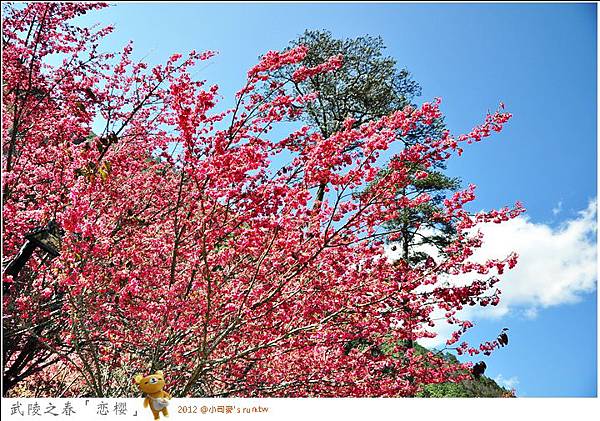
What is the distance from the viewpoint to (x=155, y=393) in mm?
2750

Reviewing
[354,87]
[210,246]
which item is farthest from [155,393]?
[354,87]

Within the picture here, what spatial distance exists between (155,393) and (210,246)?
2.69 ft

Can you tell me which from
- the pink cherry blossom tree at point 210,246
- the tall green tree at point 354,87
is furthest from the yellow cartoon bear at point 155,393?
the tall green tree at point 354,87

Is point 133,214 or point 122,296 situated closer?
point 122,296

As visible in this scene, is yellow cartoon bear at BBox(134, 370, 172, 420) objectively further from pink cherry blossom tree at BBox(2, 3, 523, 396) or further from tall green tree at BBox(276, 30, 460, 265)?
tall green tree at BBox(276, 30, 460, 265)

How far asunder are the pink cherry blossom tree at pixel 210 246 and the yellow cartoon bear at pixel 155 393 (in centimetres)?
16

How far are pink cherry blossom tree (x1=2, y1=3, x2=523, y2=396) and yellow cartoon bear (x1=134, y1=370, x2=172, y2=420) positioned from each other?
6.4 inches

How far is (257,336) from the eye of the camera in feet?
10.5

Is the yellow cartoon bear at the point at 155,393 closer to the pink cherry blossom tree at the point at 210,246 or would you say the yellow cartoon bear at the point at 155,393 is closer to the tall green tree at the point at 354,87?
the pink cherry blossom tree at the point at 210,246

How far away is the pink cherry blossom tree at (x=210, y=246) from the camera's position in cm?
283

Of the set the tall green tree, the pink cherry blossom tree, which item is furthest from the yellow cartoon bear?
the tall green tree

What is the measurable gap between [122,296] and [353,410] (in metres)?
1.44

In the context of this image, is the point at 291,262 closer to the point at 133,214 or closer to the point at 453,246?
the point at 453,246

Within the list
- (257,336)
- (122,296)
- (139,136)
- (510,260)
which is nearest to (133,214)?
(139,136)
